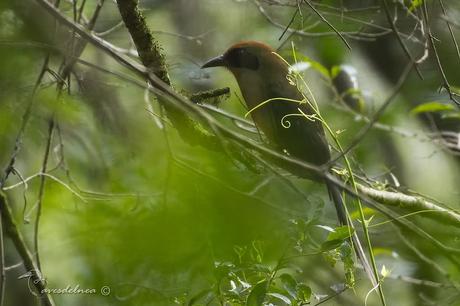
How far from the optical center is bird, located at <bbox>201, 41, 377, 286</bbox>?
13.6 feet

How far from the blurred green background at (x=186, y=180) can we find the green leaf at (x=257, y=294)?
5 cm

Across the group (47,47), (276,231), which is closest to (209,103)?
(47,47)

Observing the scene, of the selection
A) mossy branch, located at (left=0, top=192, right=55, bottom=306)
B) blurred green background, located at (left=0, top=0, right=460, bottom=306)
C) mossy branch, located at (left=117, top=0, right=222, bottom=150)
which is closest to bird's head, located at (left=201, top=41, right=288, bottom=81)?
blurred green background, located at (left=0, top=0, right=460, bottom=306)

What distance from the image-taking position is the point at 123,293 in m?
2.20

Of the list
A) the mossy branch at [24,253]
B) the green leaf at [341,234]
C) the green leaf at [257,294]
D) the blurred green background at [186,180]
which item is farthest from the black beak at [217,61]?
the green leaf at [257,294]

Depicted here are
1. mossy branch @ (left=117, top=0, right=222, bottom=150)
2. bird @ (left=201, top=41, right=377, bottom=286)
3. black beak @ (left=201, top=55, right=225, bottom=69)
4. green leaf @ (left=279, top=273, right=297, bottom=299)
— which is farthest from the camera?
black beak @ (left=201, top=55, right=225, bottom=69)

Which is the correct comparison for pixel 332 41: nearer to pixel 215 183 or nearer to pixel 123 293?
pixel 123 293

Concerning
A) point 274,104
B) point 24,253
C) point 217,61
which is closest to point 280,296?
point 24,253

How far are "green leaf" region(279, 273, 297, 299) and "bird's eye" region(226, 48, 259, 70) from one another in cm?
235

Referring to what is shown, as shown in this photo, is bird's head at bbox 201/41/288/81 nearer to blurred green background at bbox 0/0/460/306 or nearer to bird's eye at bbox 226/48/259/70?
bird's eye at bbox 226/48/259/70

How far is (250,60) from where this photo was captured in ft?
14.6

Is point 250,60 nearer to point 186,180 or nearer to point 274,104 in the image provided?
point 274,104

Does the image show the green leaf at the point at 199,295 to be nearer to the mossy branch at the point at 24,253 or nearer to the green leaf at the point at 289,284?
the green leaf at the point at 289,284

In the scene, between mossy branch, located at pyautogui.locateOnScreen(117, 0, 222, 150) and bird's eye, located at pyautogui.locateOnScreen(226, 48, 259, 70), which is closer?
mossy branch, located at pyautogui.locateOnScreen(117, 0, 222, 150)
